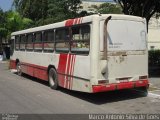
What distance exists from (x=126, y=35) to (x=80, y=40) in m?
1.48

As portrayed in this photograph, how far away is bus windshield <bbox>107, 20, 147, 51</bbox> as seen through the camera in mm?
10789

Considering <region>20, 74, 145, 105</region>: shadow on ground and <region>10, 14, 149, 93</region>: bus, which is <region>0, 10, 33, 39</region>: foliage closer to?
<region>10, 14, 149, 93</region>: bus

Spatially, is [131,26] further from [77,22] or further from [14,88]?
[14,88]

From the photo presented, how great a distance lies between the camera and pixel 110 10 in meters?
21.5

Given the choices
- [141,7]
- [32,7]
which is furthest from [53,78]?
[32,7]

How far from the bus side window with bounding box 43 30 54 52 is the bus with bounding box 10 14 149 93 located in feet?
1.08

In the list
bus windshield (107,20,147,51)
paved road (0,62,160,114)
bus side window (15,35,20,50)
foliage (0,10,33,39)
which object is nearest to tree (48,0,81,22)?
bus side window (15,35,20,50)

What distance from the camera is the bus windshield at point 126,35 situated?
35.4ft

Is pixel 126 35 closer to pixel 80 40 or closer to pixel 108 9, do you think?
pixel 80 40

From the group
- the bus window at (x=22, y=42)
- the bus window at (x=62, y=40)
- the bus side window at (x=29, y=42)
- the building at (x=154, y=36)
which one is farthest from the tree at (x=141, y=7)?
the building at (x=154, y=36)

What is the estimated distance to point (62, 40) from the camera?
41.3 feet

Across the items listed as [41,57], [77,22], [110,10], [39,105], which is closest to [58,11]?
[110,10]

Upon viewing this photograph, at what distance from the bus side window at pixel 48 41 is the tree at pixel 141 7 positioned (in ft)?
18.4

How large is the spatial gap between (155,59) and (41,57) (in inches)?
332
